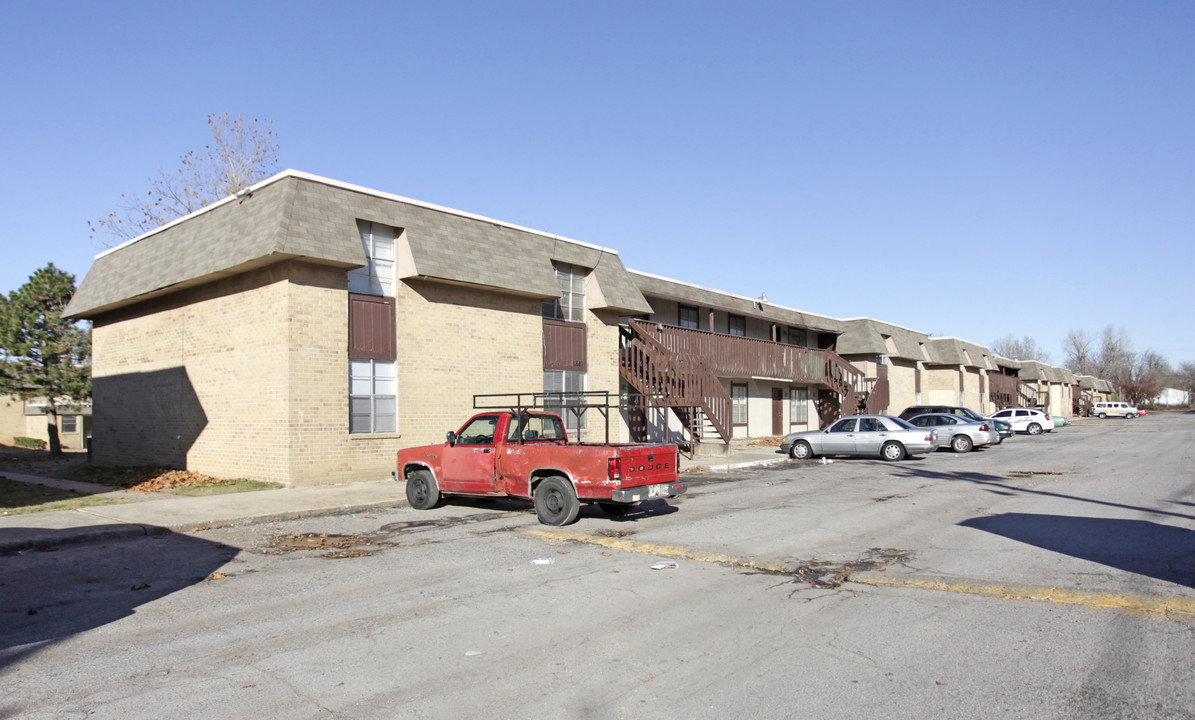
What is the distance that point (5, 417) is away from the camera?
1758 inches

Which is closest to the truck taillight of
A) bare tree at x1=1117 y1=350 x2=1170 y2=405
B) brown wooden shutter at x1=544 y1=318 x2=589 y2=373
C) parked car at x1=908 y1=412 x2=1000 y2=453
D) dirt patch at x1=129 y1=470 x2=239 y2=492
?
dirt patch at x1=129 y1=470 x2=239 y2=492

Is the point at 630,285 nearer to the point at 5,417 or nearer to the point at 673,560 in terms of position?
the point at 673,560

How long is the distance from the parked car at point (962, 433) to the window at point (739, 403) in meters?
7.44

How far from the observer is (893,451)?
78.0ft

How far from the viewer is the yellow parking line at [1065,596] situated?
259 inches

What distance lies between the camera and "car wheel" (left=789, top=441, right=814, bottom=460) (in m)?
25.2

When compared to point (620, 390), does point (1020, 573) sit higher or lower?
lower

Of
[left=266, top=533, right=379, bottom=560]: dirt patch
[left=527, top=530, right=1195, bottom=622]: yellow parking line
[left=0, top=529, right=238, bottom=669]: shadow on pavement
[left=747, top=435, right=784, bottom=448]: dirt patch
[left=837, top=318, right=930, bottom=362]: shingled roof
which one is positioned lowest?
[left=747, top=435, right=784, bottom=448]: dirt patch

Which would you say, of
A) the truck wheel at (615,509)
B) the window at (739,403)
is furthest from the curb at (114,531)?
the window at (739,403)

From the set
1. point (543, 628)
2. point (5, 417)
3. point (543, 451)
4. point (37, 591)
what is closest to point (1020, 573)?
point (543, 628)

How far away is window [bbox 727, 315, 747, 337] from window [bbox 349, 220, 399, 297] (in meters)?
19.9

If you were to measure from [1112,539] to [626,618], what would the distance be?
23.1 ft

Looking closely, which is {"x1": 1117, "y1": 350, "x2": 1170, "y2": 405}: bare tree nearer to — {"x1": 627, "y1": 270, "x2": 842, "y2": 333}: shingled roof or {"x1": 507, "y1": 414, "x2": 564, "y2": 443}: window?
{"x1": 627, "y1": 270, "x2": 842, "y2": 333}: shingled roof

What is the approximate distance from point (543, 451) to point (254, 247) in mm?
8332
